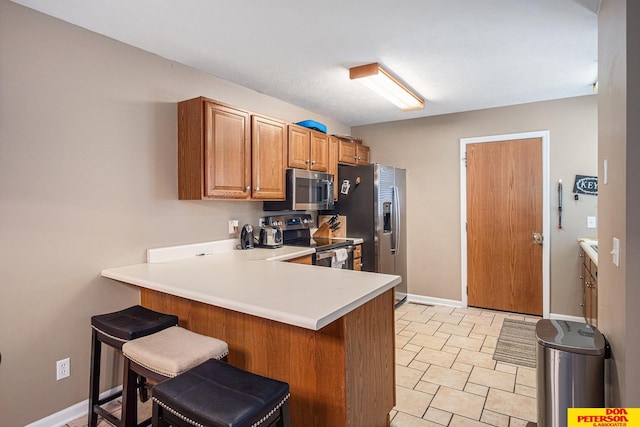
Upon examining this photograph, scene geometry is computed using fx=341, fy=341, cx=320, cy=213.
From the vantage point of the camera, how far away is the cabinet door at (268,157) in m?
3.04

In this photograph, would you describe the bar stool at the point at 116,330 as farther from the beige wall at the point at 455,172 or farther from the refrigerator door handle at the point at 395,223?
the beige wall at the point at 455,172

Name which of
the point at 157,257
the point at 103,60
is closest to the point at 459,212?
the point at 157,257

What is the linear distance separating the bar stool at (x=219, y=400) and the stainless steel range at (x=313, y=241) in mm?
1964

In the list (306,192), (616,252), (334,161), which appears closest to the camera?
(616,252)

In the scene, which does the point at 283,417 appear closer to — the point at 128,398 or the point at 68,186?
the point at 128,398

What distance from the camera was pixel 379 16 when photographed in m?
2.09

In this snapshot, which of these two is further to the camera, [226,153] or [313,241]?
[313,241]

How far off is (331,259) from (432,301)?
74.6 inches

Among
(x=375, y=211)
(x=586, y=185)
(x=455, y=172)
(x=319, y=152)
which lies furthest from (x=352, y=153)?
(x=586, y=185)

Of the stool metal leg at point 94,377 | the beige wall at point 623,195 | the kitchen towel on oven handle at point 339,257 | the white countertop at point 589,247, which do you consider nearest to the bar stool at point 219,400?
the stool metal leg at point 94,377

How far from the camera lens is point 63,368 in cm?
213

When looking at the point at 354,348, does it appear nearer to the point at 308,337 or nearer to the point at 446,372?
the point at 308,337

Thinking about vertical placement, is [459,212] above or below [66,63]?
below

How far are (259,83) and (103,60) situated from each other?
51.8 inches
